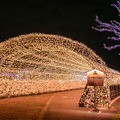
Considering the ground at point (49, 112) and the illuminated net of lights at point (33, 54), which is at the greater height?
the illuminated net of lights at point (33, 54)

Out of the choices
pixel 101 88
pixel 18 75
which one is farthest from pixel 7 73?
pixel 101 88

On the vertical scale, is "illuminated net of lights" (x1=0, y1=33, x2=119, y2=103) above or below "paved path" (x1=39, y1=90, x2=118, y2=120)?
above

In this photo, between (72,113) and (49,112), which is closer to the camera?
(72,113)

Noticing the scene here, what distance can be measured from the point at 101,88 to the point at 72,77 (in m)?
16.2

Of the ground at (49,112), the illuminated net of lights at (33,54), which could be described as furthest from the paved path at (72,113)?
the illuminated net of lights at (33,54)

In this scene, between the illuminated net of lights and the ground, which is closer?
the ground

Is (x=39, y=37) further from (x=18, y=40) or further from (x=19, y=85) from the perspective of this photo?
(x=19, y=85)

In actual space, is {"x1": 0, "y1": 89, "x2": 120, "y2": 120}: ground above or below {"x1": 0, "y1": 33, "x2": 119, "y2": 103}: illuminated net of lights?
below

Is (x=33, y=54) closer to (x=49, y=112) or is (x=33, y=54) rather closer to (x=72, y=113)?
(x=49, y=112)

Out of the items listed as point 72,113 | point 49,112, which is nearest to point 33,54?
point 49,112

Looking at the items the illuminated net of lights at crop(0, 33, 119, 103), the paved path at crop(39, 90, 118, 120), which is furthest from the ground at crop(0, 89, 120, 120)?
the illuminated net of lights at crop(0, 33, 119, 103)

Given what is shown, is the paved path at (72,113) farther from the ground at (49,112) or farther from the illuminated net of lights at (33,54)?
the illuminated net of lights at (33,54)

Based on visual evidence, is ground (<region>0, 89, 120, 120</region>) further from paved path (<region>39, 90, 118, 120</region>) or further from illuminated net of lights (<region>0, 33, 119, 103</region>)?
illuminated net of lights (<region>0, 33, 119, 103</region>)

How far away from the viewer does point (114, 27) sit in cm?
1232
